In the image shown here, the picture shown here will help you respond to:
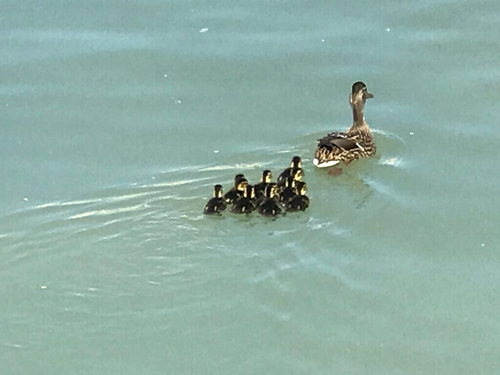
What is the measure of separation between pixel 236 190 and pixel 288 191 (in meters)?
0.30

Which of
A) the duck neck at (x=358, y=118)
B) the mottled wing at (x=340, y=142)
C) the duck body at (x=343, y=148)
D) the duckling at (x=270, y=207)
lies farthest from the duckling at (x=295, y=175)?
the duck neck at (x=358, y=118)

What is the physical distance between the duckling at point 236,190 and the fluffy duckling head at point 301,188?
1.01 ft

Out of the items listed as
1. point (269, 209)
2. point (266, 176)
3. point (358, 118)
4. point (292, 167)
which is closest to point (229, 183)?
point (266, 176)

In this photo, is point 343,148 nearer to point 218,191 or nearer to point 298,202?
point 298,202

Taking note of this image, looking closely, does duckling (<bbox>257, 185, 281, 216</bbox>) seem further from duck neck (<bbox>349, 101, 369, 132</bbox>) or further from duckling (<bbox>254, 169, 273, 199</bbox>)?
duck neck (<bbox>349, 101, 369, 132</bbox>)

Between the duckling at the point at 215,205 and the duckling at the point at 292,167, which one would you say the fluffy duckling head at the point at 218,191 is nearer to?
the duckling at the point at 215,205

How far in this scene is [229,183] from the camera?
6348mm

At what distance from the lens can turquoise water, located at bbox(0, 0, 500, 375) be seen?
200 inches

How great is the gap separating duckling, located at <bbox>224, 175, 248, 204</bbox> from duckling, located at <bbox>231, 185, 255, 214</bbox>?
31mm

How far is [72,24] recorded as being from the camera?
8602 millimetres

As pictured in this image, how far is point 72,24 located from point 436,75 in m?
3.01

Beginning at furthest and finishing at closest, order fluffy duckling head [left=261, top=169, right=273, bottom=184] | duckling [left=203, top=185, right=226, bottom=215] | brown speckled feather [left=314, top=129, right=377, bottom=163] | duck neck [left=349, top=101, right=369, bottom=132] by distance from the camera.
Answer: duck neck [left=349, top=101, right=369, bottom=132], brown speckled feather [left=314, top=129, right=377, bottom=163], fluffy duckling head [left=261, top=169, right=273, bottom=184], duckling [left=203, top=185, right=226, bottom=215]

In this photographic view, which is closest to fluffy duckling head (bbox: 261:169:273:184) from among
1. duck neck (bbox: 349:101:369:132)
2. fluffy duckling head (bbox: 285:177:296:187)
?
fluffy duckling head (bbox: 285:177:296:187)

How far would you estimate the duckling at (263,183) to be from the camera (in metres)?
6.03
